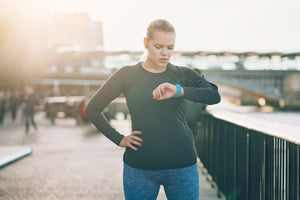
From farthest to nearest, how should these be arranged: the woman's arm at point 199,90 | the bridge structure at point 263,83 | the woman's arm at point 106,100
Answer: the bridge structure at point 263,83 < the woman's arm at point 106,100 < the woman's arm at point 199,90

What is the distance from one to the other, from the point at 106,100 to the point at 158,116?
14.5 inches

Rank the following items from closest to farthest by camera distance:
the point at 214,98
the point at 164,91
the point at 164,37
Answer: the point at 164,91, the point at 164,37, the point at 214,98

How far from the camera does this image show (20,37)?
16.6 metres

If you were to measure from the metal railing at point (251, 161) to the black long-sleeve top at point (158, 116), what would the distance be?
0.81 metres

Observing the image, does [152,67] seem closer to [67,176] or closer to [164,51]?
[164,51]

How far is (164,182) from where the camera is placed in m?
1.85

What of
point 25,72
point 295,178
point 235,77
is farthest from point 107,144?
point 235,77

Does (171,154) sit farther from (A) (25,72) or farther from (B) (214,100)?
(A) (25,72)

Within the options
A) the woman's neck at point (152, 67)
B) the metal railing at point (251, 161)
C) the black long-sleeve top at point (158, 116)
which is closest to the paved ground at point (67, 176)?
the metal railing at point (251, 161)

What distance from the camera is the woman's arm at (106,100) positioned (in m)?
1.93

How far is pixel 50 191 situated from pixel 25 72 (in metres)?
25.0

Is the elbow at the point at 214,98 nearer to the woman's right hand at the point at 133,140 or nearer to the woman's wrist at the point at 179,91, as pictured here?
the woman's wrist at the point at 179,91

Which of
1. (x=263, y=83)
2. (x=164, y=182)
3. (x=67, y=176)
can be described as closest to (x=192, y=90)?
(x=164, y=182)

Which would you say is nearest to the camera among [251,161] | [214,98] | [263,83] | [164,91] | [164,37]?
[164,91]
